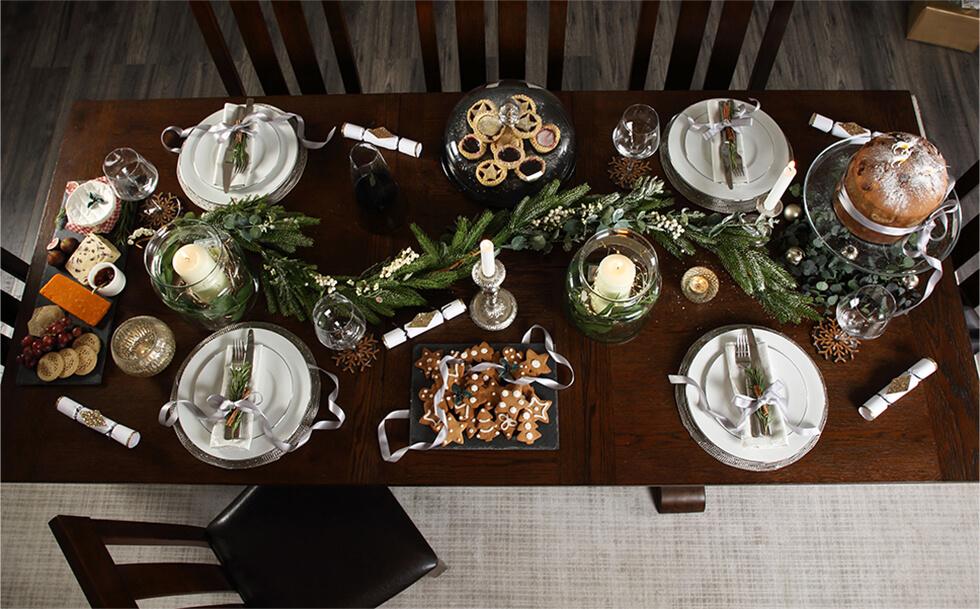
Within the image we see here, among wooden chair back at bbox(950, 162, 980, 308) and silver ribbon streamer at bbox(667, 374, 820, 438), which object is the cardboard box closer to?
wooden chair back at bbox(950, 162, 980, 308)

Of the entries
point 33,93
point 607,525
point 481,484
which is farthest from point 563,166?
point 33,93

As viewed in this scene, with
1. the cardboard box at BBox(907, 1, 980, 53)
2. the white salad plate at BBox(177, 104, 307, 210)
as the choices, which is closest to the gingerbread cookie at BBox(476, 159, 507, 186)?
the white salad plate at BBox(177, 104, 307, 210)

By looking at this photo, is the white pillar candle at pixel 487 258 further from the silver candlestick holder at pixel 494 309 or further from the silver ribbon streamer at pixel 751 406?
the silver ribbon streamer at pixel 751 406

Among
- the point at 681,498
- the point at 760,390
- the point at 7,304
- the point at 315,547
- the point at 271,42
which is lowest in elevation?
the point at 681,498

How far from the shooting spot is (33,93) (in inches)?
101

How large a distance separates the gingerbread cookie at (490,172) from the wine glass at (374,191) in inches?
6.8

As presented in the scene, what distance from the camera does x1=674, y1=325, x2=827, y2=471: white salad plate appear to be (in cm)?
122

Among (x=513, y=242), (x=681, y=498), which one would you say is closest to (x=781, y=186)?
(x=513, y=242)

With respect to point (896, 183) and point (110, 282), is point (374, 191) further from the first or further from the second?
point (896, 183)

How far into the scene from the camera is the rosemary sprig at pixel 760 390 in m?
1.23

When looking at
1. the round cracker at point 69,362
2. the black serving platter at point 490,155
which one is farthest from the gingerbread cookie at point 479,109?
the round cracker at point 69,362

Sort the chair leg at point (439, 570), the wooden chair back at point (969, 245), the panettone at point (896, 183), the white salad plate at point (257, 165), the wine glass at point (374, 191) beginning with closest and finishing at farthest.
Result: the panettone at point (896, 183) → the wine glass at point (374, 191) → the white salad plate at point (257, 165) → the wooden chair back at point (969, 245) → the chair leg at point (439, 570)

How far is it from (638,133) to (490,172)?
32 cm

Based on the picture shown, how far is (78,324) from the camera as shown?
53.3 inches
